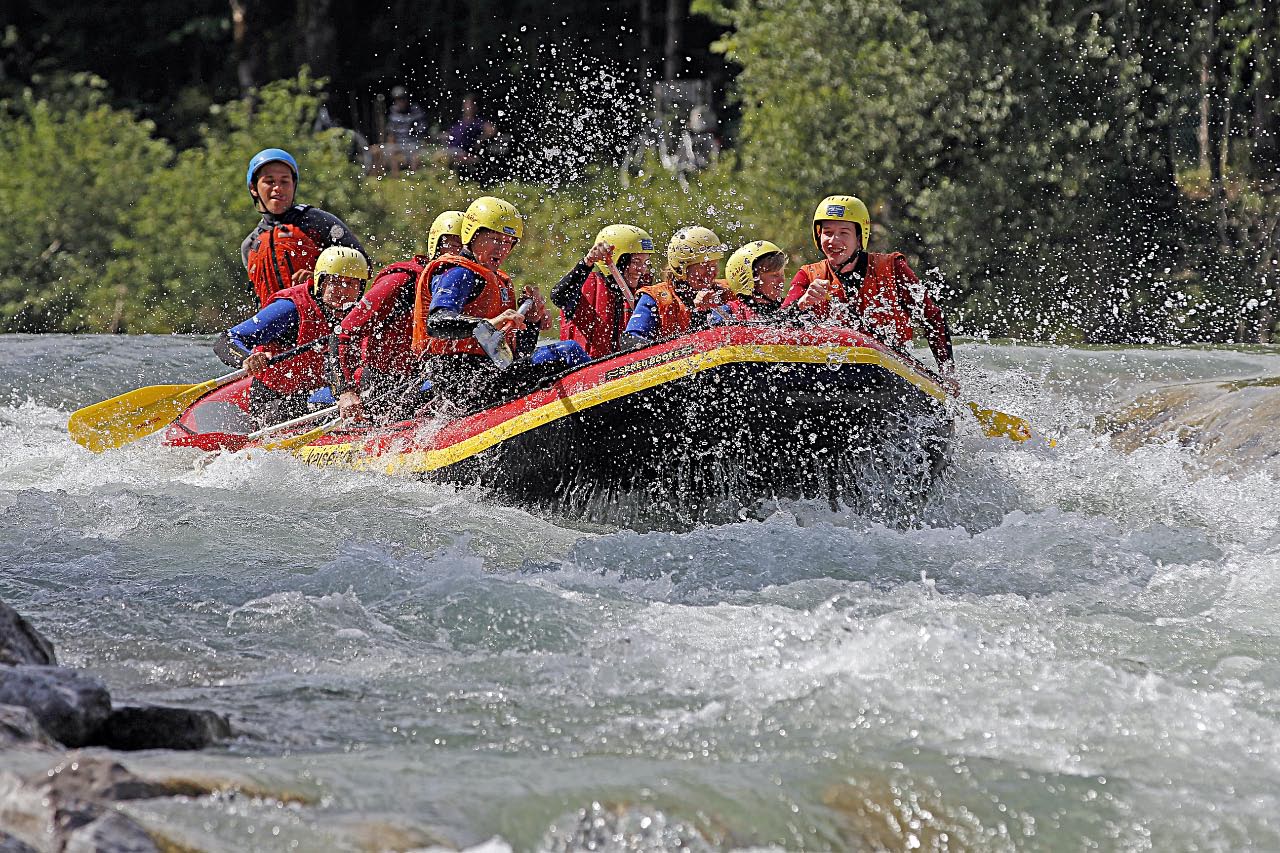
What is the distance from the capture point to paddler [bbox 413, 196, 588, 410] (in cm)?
789

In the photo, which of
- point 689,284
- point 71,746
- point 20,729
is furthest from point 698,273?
point 20,729

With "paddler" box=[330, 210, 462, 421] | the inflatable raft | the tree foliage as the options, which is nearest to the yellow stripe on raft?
the inflatable raft

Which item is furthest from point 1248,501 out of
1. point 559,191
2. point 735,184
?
point 559,191

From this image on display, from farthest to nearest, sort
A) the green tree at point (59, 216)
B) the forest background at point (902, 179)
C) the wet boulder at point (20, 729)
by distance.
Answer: the green tree at point (59, 216)
the forest background at point (902, 179)
the wet boulder at point (20, 729)

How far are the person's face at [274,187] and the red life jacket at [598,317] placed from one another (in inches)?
81.8

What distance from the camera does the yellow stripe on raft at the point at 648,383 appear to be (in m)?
7.23

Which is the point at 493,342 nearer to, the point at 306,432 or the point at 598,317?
the point at 598,317

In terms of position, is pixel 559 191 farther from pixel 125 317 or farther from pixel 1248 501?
pixel 1248 501

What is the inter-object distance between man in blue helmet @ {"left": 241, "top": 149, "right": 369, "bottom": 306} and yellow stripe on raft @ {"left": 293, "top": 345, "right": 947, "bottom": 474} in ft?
6.09

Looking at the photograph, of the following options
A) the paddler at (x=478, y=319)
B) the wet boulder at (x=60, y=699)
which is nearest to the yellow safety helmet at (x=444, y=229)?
the paddler at (x=478, y=319)

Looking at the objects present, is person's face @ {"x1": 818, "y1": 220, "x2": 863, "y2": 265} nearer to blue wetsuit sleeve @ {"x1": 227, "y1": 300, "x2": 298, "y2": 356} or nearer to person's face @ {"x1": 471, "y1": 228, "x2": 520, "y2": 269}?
person's face @ {"x1": 471, "y1": 228, "x2": 520, "y2": 269}

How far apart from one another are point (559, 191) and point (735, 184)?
8.93 ft

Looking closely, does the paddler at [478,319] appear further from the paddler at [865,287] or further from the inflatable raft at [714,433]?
Answer: the paddler at [865,287]

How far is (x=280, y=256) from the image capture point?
939 cm
